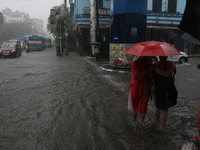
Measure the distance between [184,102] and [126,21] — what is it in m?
8.37

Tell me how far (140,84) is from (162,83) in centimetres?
41

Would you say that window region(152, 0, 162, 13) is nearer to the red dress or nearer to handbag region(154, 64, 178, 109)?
the red dress

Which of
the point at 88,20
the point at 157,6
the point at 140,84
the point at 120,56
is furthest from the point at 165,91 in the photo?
the point at 88,20

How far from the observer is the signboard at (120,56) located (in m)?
14.2

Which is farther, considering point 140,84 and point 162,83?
point 140,84

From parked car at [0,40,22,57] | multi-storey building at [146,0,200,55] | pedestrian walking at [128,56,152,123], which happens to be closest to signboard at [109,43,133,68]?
pedestrian walking at [128,56,152,123]

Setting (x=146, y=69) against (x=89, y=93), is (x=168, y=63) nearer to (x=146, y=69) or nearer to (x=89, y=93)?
(x=146, y=69)

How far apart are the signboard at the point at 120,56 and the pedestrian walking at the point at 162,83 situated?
32.9 ft

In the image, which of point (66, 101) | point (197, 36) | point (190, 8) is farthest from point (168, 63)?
point (66, 101)

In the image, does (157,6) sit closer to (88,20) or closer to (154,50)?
(88,20)

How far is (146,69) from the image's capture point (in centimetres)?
423

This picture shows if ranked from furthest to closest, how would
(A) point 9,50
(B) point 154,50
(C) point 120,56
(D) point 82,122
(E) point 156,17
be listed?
(E) point 156,17 < (A) point 9,50 < (C) point 120,56 < (D) point 82,122 < (B) point 154,50

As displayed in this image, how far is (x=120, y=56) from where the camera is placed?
1448cm

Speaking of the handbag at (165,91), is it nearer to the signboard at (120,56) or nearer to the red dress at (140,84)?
the red dress at (140,84)
